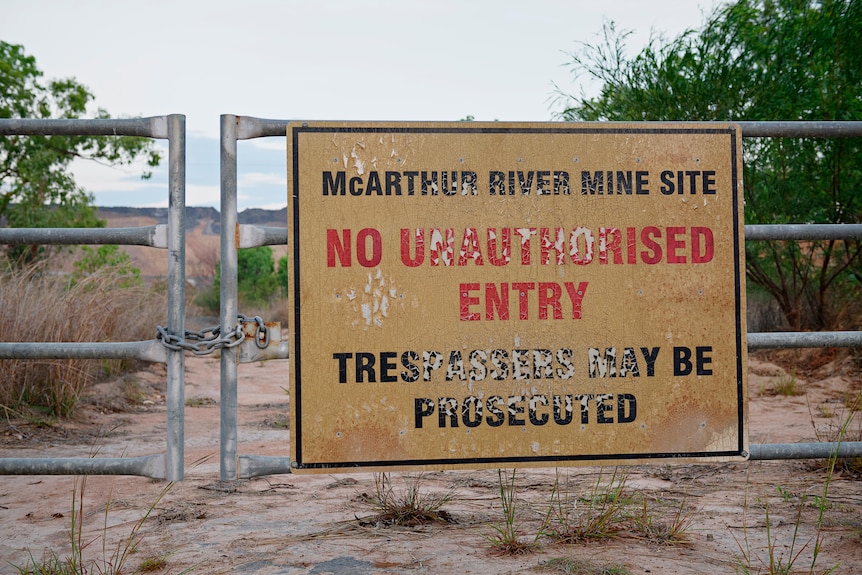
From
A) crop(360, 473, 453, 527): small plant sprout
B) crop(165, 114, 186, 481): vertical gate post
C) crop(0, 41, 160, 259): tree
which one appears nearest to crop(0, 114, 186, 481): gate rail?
crop(165, 114, 186, 481): vertical gate post

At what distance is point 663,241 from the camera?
240 centimetres

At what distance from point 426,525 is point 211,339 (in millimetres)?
1219

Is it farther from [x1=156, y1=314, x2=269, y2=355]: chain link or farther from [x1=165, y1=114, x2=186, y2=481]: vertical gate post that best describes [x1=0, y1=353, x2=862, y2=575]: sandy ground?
[x1=156, y1=314, x2=269, y2=355]: chain link

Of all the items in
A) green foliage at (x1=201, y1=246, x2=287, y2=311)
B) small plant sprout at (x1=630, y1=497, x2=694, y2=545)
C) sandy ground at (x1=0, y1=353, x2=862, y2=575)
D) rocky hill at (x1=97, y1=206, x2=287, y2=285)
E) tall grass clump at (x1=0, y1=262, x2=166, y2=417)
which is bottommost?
sandy ground at (x1=0, y1=353, x2=862, y2=575)

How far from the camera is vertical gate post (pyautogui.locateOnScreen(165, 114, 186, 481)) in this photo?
92.7 inches

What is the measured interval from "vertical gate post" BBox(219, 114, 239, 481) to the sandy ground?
430mm

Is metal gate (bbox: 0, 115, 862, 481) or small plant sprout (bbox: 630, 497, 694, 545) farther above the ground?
metal gate (bbox: 0, 115, 862, 481)

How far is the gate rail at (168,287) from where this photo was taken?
2.37m

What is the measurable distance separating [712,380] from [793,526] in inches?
39.5

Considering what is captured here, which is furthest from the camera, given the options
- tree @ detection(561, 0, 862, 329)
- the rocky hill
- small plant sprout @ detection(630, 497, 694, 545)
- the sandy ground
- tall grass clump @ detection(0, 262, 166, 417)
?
the rocky hill

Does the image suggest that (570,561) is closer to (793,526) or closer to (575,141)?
(793,526)

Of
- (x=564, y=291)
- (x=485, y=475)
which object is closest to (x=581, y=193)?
(x=564, y=291)

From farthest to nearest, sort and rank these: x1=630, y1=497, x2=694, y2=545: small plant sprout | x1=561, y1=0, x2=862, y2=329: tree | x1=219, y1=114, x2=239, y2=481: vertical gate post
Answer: x1=561, y1=0, x2=862, y2=329: tree, x1=630, y1=497, x2=694, y2=545: small plant sprout, x1=219, y1=114, x2=239, y2=481: vertical gate post

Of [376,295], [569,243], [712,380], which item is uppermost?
[569,243]
